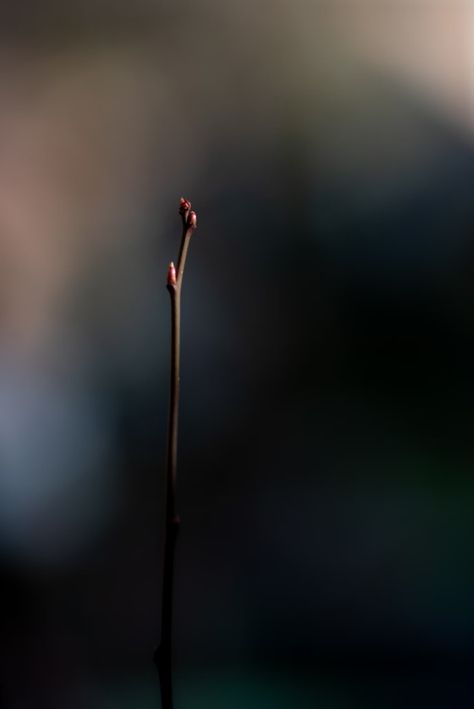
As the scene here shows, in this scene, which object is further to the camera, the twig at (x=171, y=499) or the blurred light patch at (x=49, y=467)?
the blurred light patch at (x=49, y=467)

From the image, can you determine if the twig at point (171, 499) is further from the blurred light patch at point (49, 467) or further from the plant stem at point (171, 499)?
the blurred light patch at point (49, 467)

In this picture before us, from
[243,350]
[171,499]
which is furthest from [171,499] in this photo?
Result: [243,350]

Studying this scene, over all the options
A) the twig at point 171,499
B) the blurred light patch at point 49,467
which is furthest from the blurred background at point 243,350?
the twig at point 171,499

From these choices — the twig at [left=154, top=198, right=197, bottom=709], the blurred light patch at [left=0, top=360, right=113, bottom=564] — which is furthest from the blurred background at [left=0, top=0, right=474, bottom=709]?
the twig at [left=154, top=198, right=197, bottom=709]

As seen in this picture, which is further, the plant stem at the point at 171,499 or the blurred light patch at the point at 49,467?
the blurred light patch at the point at 49,467

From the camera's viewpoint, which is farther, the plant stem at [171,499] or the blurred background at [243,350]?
the blurred background at [243,350]

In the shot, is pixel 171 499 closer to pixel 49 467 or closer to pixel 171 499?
pixel 171 499

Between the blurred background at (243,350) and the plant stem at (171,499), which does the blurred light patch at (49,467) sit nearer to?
the blurred background at (243,350)

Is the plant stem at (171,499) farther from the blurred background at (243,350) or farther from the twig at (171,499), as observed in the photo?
the blurred background at (243,350)

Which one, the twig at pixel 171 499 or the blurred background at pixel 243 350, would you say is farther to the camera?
the blurred background at pixel 243 350

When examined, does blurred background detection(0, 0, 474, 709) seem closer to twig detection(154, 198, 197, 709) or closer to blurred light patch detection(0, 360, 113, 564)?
blurred light patch detection(0, 360, 113, 564)

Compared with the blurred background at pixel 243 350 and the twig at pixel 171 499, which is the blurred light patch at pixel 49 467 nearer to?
the blurred background at pixel 243 350
